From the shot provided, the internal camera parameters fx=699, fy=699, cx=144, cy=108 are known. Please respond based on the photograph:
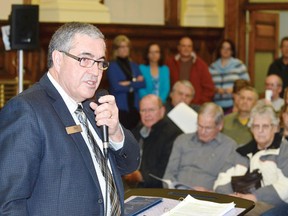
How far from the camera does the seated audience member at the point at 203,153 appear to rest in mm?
5484

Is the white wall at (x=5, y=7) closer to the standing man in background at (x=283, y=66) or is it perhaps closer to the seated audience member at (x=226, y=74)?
the seated audience member at (x=226, y=74)

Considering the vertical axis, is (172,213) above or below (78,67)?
below

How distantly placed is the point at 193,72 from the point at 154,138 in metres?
2.50

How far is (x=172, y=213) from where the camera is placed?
3225mm

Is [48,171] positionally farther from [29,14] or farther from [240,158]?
[29,14]

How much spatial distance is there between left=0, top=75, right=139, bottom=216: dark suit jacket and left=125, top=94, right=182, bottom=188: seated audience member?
341 centimetres

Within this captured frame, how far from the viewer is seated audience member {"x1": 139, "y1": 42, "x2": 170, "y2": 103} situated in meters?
8.09

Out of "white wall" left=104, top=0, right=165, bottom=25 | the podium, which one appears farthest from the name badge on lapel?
A: "white wall" left=104, top=0, right=165, bottom=25

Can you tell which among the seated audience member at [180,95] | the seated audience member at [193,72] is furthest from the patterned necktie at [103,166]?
the seated audience member at [193,72]

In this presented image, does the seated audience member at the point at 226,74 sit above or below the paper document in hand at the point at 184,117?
above

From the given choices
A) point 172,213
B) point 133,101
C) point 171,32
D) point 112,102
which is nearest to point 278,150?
point 172,213

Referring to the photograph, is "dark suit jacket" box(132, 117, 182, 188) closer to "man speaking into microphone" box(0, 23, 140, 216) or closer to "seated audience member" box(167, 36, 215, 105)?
"seated audience member" box(167, 36, 215, 105)

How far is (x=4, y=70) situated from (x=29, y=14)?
1.75 m

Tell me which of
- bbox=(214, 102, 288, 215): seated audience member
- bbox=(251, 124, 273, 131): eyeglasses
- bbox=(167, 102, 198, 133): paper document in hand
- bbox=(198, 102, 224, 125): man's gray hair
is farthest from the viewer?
bbox=(167, 102, 198, 133): paper document in hand
